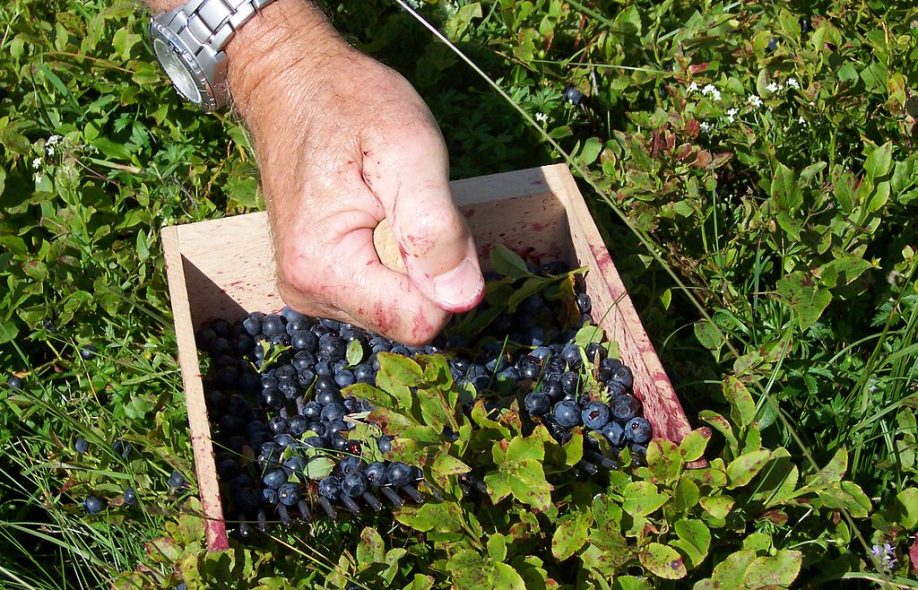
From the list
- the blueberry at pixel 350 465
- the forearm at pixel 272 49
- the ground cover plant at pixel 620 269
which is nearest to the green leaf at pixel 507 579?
the ground cover plant at pixel 620 269

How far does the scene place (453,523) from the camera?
4.94 feet

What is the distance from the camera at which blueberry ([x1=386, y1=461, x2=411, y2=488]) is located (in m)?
1.73

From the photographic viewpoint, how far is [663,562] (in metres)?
1.44

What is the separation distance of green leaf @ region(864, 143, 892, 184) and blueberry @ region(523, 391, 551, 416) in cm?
76

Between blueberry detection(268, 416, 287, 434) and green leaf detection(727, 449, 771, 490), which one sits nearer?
green leaf detection(727, 449, 771, 490)

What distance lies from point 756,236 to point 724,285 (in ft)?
0.42

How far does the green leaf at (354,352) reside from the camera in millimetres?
2014

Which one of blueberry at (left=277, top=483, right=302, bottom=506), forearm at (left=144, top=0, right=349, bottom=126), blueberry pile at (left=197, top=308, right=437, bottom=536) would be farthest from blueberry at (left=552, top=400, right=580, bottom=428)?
forearm at (left=144, top=0, right=349, bottom=126)

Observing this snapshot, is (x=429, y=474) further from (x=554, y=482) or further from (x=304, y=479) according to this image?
(x=304, y=479)

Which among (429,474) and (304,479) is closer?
(429,474)

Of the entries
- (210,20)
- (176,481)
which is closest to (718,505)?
(176,481)

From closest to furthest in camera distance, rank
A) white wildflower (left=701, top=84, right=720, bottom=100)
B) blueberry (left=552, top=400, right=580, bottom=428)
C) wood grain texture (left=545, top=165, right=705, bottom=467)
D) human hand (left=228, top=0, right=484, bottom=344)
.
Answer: human hand (left=228, top=0, right=484, bottom=344) < wood grain texture (left=545, top=165, right=705, bottom=467) < blueberry (left=552, top=400, right=580, bottom=428) < white wildflower (left=701, top=84, right=720, bottom=100)

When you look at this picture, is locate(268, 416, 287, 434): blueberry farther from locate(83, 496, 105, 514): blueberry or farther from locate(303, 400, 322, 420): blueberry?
locate(83, 496, 105, 514): blueberry

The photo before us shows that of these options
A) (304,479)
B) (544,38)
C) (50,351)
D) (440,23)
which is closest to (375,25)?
(440,23)
